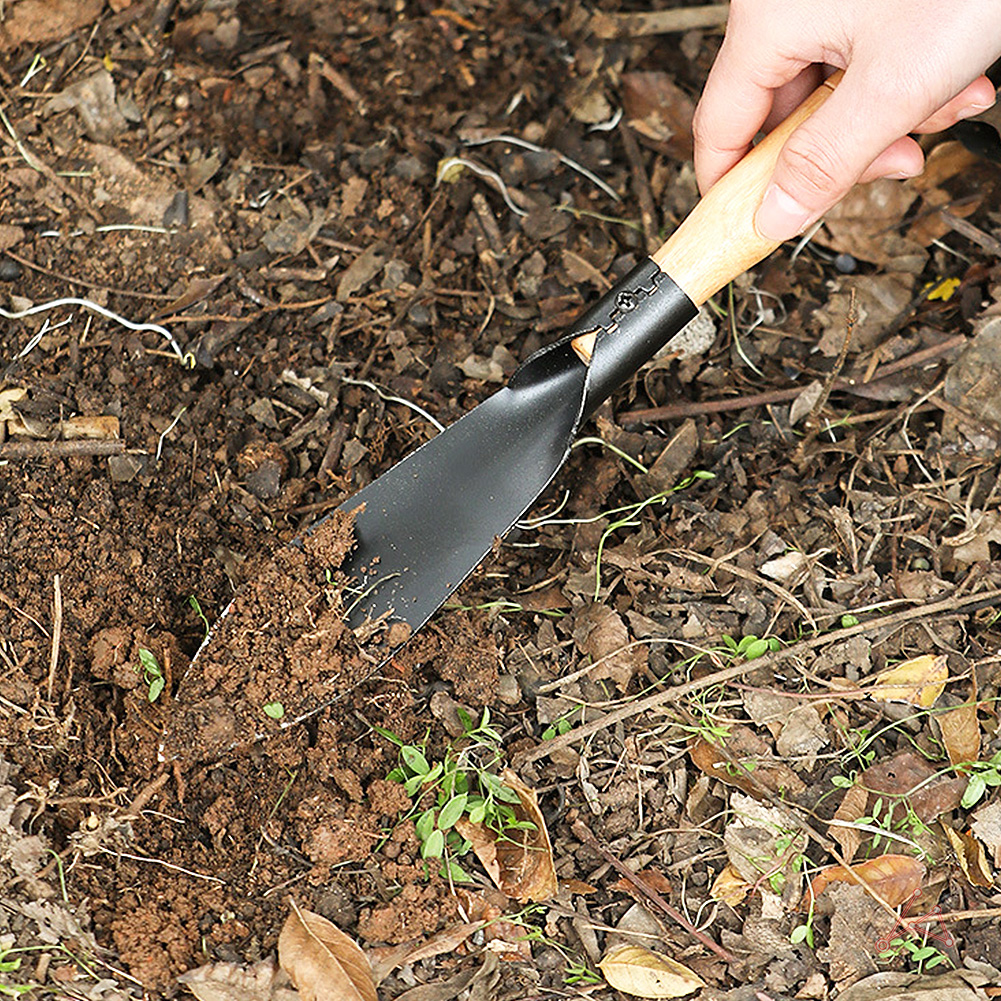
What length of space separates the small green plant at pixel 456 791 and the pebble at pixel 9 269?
4.01 feet

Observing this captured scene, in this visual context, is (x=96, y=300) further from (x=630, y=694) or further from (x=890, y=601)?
(x=890, y=601)

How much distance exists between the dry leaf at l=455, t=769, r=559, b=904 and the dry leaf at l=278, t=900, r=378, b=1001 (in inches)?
10.0

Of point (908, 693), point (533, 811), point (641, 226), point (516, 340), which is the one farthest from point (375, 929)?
point (641, 226)

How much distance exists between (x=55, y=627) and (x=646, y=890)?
Answer: 1121 mm

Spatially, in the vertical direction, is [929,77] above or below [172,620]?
above

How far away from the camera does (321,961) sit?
174 cm

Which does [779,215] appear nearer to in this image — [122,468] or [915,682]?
[915,682]

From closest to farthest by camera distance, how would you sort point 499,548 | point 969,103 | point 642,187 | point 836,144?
point 836,144 < point 969,103 < point 499,548 < point 642,187

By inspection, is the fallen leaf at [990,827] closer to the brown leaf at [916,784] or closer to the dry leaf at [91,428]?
the brown leaf at [916,784]

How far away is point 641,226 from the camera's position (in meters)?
2.47

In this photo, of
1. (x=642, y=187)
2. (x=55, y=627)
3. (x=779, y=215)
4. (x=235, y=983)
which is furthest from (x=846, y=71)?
(x=235, y=983)

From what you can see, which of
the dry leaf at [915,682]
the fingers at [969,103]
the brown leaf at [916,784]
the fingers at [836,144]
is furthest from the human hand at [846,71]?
the brown leaf at [916,784]

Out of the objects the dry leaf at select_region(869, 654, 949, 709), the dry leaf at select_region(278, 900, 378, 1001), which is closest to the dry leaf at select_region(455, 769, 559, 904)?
the dry leaf at select_region(278, 900, 378, 1001)

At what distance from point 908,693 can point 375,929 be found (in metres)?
1.03
